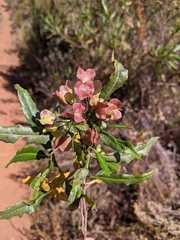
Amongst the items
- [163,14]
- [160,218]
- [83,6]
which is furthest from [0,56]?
[160,218]

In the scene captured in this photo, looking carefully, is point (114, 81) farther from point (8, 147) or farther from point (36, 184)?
point (8, 147)

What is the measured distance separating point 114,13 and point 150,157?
1.40 metres

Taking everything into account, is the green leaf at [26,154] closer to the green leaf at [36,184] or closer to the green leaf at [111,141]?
the green leaf at [36,184]

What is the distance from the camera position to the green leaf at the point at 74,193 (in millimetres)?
1016

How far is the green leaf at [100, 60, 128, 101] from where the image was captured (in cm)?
100

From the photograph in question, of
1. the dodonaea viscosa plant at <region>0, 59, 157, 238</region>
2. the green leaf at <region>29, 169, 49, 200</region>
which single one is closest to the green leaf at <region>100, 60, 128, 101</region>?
the dodonaea viscosa plant at <region>0, 59, 157, 238</region>

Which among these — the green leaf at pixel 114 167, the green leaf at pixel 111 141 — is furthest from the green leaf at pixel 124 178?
the green leaf at pixel 111 141

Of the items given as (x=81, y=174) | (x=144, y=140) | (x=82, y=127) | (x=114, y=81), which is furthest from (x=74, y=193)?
(x=144, y=140)

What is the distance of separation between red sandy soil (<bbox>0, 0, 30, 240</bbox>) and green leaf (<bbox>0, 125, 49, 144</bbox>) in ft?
8.85

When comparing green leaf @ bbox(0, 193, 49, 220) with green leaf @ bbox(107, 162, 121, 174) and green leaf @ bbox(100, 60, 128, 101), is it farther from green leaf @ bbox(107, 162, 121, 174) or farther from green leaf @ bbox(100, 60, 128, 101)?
green leaf @ bbox(100, 60, 128, 101)

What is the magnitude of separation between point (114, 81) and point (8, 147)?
13.1 feet

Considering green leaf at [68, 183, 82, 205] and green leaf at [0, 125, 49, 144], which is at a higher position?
green leaf at [0, 125, 49, 144]

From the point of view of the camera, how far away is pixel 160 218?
2934 millimetres

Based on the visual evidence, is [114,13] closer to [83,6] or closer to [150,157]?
[83,6]
